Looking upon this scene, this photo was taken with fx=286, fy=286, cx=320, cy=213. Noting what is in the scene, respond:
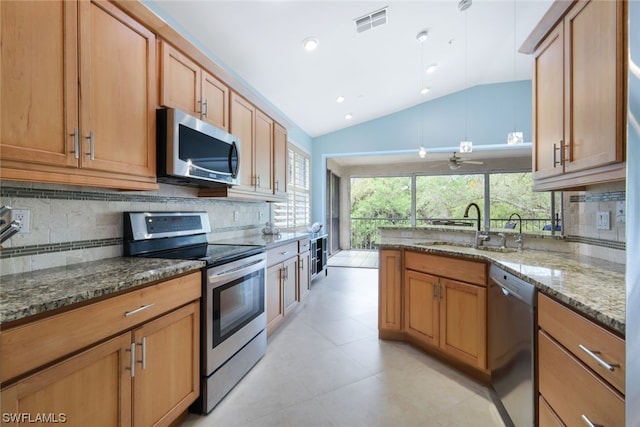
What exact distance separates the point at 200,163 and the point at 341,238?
22.6 ft

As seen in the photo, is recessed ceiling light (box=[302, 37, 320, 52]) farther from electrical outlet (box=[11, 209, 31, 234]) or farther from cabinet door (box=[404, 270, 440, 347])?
electrical outlet (box=[11, 209, 31, 234])

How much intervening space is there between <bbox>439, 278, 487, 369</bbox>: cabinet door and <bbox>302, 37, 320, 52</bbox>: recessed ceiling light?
2.57m

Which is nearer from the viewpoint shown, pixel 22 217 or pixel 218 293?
pixel 22 217

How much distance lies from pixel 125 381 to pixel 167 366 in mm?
242

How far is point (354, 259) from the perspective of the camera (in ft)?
23.0

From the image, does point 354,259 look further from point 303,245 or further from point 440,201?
point 303,245

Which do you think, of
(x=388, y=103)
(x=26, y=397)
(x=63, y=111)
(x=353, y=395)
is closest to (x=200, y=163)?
(x=63, y=111)

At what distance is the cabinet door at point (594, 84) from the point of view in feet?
3.74

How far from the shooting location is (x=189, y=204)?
2.46m

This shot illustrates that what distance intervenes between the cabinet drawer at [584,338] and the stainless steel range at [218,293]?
1686 mm

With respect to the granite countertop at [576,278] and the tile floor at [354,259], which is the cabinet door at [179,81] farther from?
the tile floor at [354,259]

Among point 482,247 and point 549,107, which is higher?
point 549,107

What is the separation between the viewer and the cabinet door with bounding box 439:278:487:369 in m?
1.95

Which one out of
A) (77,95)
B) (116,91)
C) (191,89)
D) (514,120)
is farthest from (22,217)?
(514,120)
